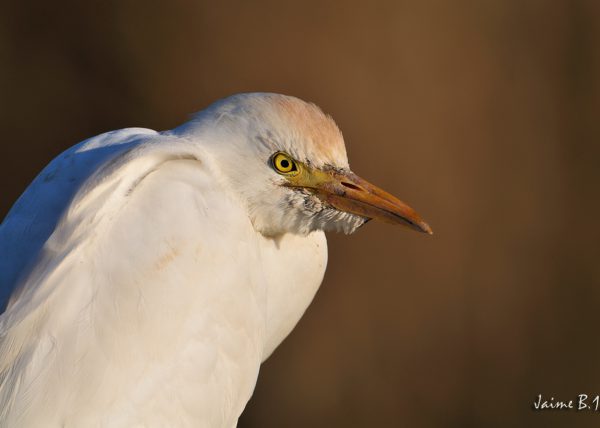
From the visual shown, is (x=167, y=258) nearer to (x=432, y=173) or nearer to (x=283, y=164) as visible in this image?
(x=283, y=164)

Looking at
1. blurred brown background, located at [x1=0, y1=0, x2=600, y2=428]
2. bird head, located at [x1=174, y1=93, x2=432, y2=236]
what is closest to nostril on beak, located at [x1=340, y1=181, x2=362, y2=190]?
bird head, located at [x1=174, y1=93, x2=432, y2=236]

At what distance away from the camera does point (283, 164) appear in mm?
1675

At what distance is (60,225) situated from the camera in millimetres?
1446

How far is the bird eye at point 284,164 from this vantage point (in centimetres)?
167

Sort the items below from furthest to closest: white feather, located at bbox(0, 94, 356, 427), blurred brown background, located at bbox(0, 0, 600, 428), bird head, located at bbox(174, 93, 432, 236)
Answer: blurred brown background, located at bbox(0, 0, 600, 428), bird head, located at bbox(174, 93, 432, 236), white feather, located at bbox(0, 94, 356, 427)

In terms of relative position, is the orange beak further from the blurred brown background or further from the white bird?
the blurred brown background

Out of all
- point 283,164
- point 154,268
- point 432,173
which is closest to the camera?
point 154,268

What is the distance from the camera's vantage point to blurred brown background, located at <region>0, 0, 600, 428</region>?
3.62 m

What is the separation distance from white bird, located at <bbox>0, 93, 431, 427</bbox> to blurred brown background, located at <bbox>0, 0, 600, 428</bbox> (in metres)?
1.86

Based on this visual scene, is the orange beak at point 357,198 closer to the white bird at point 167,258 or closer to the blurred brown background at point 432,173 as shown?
the white bird at point 167,258

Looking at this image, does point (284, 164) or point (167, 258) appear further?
point (284, 164)

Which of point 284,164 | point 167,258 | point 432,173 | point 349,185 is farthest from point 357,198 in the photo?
point 432,173

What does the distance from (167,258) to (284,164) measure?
0.29 metres

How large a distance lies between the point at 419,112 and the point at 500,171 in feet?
1.27
